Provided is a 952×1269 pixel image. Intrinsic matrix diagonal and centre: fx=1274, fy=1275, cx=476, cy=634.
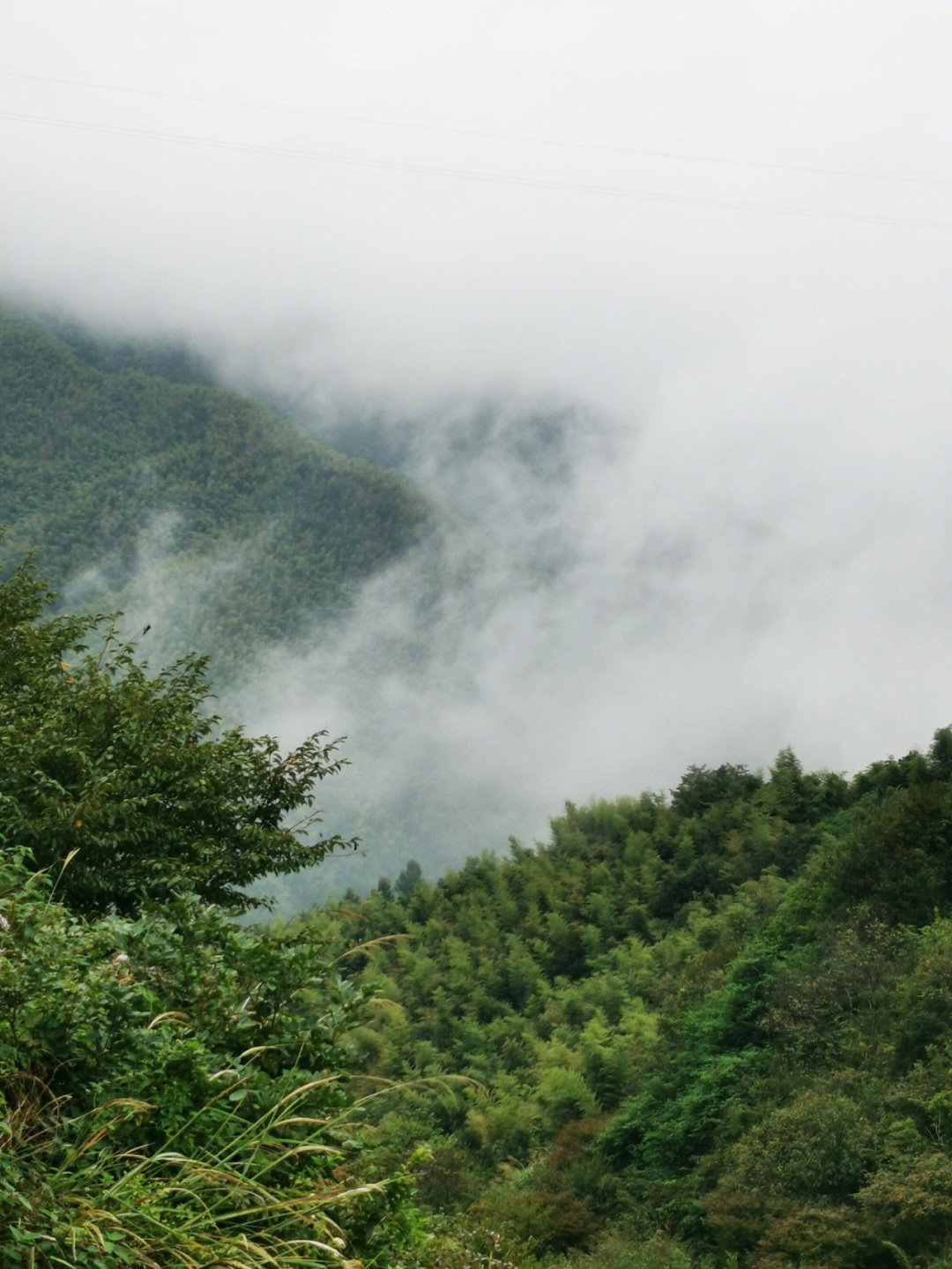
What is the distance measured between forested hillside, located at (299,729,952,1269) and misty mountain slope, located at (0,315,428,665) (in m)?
96.6

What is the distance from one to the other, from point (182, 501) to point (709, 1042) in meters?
146

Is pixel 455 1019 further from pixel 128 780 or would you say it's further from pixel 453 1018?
pixel 128 780

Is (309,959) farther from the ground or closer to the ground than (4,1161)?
farther from the ground

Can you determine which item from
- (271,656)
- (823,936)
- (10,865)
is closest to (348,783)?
(271,656)

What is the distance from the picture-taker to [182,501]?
161625 mm

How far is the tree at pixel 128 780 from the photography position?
397 inches

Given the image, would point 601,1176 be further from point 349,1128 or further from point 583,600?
point 583,600

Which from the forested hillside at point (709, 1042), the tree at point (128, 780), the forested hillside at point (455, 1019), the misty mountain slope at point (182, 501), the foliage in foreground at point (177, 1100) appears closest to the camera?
the foliage in foreground at point (177, 1100)

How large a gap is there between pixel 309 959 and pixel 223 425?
168 m

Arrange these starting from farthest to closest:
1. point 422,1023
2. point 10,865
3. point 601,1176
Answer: point 422,1023 → point 601,1176 → point 10,865

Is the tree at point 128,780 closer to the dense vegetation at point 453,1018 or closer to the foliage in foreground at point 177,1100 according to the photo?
the dense vegetation at point 453,1018

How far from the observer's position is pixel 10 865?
5355mm

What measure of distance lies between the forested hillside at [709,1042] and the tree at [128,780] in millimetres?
1514

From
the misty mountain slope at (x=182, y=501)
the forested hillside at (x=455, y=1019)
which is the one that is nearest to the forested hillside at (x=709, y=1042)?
the forested hillside at (x=455, y=1019)
